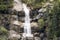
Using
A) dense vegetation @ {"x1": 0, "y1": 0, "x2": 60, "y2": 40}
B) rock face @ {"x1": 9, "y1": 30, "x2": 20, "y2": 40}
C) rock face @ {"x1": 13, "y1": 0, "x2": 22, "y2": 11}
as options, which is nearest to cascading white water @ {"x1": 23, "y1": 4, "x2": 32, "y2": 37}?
rock face @ {"x1": 13, "y1": 0, "x2": 22, "y2": 11}

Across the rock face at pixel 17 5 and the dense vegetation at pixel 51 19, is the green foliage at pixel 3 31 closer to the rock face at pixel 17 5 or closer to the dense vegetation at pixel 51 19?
the dense vegetation at pixel 51 19

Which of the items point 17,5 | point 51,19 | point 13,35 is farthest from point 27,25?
point 51,19

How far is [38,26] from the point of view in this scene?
1967 cm

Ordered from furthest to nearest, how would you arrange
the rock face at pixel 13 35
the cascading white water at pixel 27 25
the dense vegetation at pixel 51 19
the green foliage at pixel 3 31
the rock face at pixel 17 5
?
the rock face at pixel 17 5 < the cascading white water at pixel 27 25 < the green foliage at pixel 3 31 < the rock face at pixel 13 35 < the dense vegetation at pixel 51 19

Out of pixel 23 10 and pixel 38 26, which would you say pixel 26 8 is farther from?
pixel 38 26

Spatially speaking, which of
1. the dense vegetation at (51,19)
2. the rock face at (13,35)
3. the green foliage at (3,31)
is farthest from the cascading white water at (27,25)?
the green foliage at (3,31)

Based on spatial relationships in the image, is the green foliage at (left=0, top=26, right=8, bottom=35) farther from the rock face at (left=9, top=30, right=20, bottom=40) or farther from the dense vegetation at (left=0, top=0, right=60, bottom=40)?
the rock face at (left=9, top=30, right=20, bottom=40)

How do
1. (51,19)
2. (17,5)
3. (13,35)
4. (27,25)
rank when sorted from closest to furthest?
(51,19) < (13,35) < (27,25) < (17,5)

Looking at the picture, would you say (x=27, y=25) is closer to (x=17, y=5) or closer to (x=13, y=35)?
(x=13, y=35)

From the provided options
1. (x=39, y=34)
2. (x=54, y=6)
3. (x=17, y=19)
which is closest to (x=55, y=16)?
(x=54, y=6)


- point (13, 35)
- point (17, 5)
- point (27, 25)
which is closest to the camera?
point (13, 35)

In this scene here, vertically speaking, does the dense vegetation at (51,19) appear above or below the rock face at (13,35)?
above

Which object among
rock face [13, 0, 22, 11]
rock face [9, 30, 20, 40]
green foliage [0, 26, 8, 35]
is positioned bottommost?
rock face [9, 30, 20, 40]

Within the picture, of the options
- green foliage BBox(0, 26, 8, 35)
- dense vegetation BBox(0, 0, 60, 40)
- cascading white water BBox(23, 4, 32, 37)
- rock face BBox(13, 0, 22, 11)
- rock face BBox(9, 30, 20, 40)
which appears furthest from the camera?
rock face BBox(13, 0, 22, 11)
